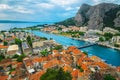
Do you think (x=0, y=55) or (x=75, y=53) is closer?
(x=75, y=53)

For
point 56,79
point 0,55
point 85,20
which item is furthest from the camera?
point 85,20

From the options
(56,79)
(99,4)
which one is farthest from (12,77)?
(99,4)

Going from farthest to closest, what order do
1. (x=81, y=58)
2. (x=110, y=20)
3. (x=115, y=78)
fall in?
(x=110, y=20), (x=81, y=58), (x=115, y=78)

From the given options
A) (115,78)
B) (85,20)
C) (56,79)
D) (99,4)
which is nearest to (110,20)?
(99,4)

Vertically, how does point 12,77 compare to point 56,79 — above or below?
below

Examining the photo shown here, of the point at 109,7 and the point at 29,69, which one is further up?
the point at 109,7

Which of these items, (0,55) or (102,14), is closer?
(0,55)

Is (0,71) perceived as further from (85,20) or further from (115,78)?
(85,20)

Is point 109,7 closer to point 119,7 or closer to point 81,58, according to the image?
point 119,7

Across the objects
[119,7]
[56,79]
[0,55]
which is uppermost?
[119,7]
